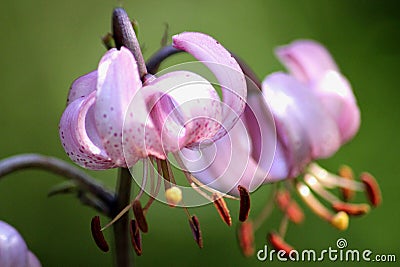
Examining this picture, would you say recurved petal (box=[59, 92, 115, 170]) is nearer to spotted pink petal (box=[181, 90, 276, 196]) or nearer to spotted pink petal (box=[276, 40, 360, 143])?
spotted pink petal (box=[181, 90, 276, 196])

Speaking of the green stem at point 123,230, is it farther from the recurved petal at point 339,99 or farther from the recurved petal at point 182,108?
the recurved petal at point 339,99

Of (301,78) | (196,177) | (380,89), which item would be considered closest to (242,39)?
(380,89)

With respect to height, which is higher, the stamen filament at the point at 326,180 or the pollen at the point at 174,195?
the pollen at the point at 174,195

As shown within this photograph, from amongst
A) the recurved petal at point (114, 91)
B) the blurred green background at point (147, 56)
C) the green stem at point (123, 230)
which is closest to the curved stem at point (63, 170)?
the green stem at point (123, 230)

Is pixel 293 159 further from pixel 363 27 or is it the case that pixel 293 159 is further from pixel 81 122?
pixel 363 27

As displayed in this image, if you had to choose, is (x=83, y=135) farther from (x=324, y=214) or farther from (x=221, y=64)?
(x=324, y=214)

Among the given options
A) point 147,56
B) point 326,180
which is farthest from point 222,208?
point 147,56

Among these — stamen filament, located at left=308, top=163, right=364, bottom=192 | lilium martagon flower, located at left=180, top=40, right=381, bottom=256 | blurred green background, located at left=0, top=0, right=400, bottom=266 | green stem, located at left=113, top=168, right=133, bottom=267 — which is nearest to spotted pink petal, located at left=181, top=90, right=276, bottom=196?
lilium martagon flower, located at left=180, top=40, right=381, bottom=256
